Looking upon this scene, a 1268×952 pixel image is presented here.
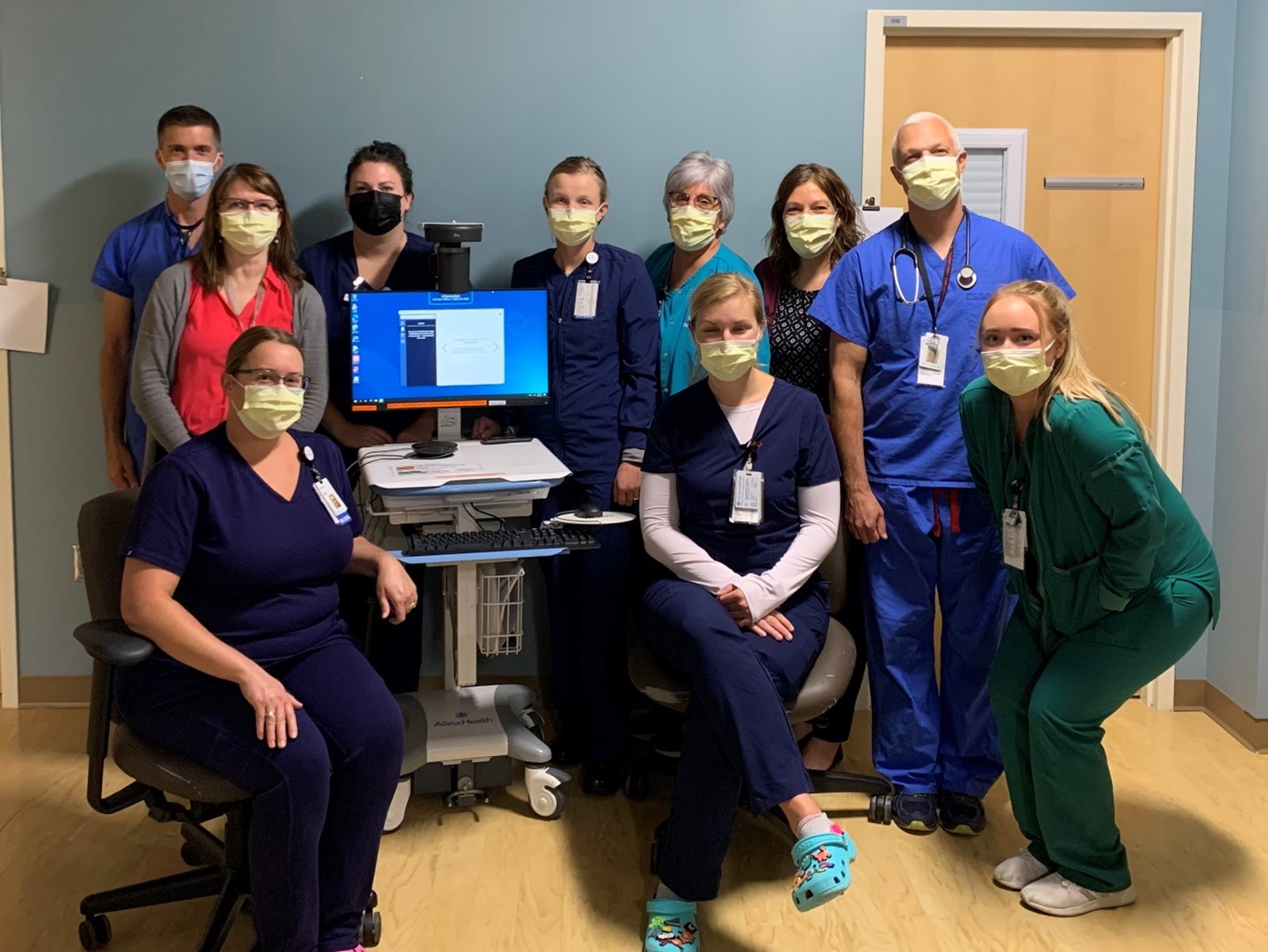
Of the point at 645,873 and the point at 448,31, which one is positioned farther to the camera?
the point at 448,31

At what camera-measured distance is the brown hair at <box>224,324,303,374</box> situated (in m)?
2.32

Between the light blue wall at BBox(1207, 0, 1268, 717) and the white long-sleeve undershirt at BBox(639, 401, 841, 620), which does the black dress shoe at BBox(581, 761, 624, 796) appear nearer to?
the white long-sleeve undershirt at BBox(639, 401, 841, 620)

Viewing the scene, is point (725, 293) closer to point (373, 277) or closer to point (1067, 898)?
point (373, 277)

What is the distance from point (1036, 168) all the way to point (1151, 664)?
1.70 metres

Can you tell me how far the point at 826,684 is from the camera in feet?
8.73

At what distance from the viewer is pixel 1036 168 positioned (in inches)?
144

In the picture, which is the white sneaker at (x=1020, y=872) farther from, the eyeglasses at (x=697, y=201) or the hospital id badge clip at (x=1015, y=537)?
the eyeglasses at (x=697, y=201)

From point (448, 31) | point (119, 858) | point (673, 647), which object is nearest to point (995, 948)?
point (673, 647)

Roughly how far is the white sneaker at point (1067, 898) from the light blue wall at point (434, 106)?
1803 mm

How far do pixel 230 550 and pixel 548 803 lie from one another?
1.13m

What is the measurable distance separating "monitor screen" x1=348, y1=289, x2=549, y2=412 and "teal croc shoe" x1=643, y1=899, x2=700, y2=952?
1286mm

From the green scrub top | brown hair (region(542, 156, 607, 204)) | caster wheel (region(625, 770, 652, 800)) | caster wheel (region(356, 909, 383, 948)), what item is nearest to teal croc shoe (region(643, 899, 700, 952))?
caster wheel (region(356, 909, 383, 948))

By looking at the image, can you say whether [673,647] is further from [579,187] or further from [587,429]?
[579,187]

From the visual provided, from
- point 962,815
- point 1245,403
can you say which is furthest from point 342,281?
point 1245,403
